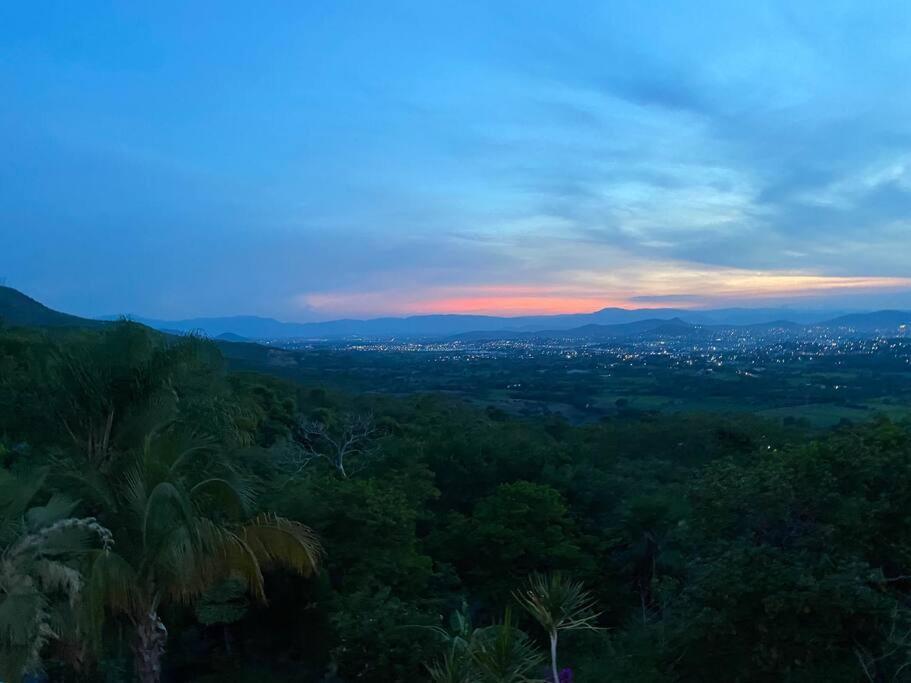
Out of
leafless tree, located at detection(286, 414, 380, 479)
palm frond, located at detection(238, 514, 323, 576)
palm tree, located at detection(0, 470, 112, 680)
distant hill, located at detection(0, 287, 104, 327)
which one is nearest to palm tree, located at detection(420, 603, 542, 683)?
palm frond, located at detection(238, 514, 323, 576)

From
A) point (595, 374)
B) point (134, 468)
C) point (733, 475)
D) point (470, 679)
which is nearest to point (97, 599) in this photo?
point (134, 468)

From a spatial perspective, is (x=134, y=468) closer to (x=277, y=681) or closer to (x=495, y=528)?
(x=277, y=681)

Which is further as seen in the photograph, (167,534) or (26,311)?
(26,311)

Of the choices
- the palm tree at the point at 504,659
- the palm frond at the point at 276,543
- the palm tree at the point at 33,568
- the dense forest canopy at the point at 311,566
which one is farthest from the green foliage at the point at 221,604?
the palm tree at the point at 504,659

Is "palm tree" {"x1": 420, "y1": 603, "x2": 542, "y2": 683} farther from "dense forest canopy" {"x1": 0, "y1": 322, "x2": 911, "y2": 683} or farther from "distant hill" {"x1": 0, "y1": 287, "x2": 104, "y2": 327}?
"distant hill" {"x1": 0, "y1": 287, "x2": 104, "y2": 327}

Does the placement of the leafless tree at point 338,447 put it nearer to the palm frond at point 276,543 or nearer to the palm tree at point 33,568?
the palm frond at point 276,543

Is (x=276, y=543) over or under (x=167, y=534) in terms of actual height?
under

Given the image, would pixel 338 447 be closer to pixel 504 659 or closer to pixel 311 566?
pixel 311 566

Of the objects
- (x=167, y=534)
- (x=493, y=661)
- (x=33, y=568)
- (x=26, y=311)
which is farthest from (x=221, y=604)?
(x=26, y=311)
